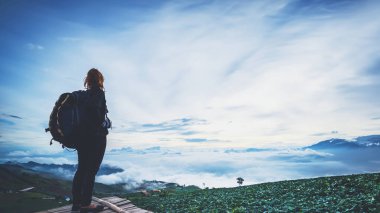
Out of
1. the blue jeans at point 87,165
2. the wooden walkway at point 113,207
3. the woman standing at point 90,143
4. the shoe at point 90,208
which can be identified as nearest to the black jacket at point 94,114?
the woman standing at point 90,143

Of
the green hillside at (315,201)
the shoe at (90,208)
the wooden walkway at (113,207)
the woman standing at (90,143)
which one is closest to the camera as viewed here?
the woman standing at (90,143)

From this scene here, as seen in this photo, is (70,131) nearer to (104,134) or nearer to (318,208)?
(104,134)

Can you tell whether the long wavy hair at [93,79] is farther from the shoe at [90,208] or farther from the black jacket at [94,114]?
the shoe at [90,208]

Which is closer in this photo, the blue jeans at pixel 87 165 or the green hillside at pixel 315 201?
the blue jeans at pixel 87 165

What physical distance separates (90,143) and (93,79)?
1.95 meters

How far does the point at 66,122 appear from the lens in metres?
7.61

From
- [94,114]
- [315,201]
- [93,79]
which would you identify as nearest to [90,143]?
[94,114]

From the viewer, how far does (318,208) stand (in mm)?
10227

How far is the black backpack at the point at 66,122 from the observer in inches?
298

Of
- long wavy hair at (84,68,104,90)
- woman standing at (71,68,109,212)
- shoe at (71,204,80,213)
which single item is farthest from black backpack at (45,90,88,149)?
shoe at (71,204,80,213)

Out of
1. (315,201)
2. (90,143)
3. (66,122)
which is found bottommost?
(315,201)

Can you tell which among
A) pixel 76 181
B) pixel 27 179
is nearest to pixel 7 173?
pixel 27 179

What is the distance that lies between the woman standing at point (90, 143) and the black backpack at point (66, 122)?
19 cm

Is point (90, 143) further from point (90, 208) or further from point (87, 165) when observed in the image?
point (90, 208)
